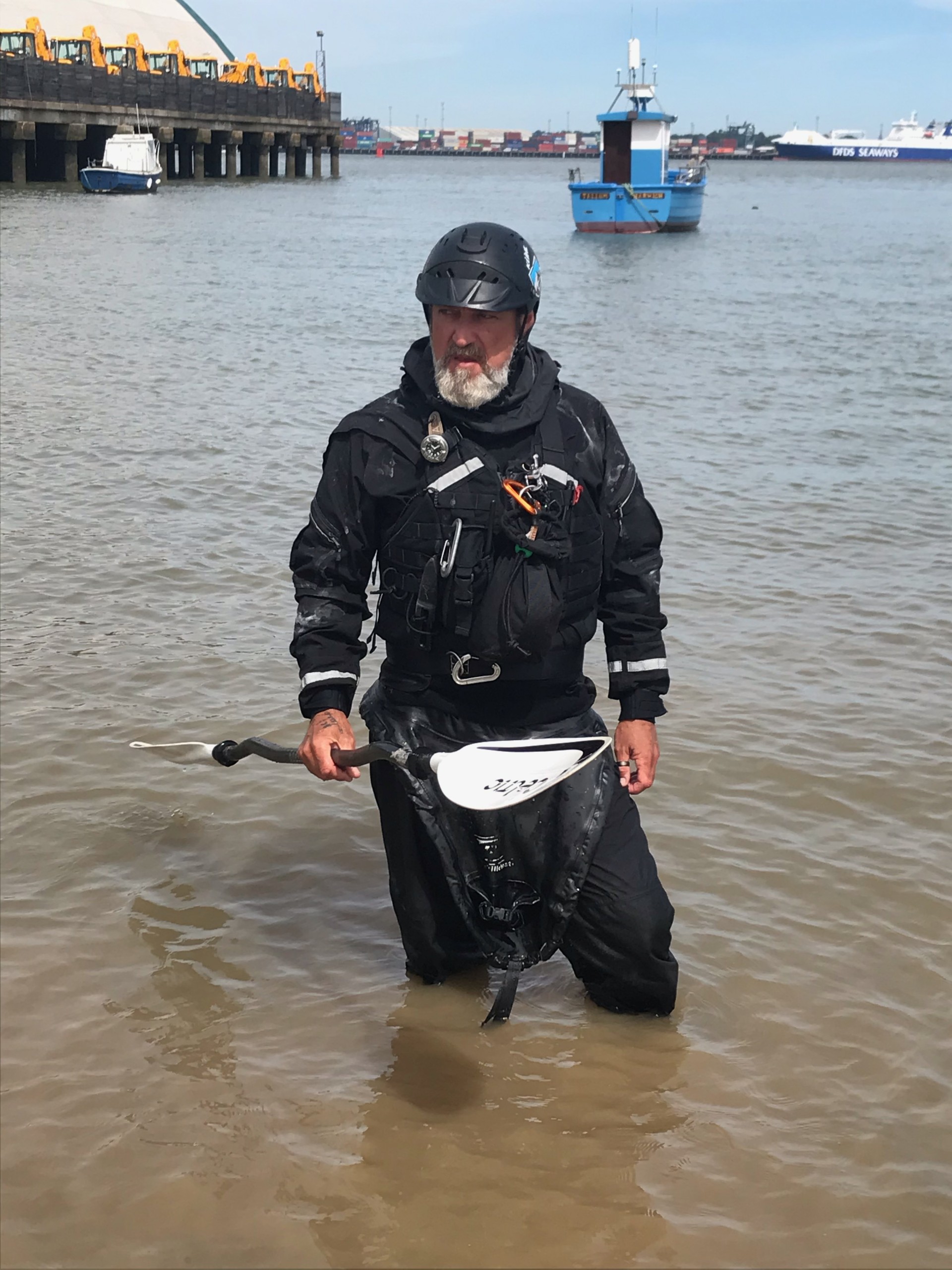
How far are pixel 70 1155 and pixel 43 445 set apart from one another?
29.9ft

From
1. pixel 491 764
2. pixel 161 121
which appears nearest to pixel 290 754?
Answer: pixel 491 764

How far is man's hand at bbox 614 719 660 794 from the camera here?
379cm

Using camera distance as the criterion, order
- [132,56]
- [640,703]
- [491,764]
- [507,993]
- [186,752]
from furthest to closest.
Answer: [132,56] → [186,752] → [640,703] → [507,993] → [491,764]

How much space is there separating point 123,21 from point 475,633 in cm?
10450

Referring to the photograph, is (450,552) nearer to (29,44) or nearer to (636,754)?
(636,754)

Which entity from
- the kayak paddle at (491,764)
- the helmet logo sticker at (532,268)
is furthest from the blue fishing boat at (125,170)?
the kayak paddle at (491,764)

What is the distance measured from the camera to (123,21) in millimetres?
95875

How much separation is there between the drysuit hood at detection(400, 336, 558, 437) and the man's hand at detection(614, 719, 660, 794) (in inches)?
34.8

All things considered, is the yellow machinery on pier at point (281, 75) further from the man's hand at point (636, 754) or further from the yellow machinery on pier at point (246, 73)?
the man's hand at point (636, 754)

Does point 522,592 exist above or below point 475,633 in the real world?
above

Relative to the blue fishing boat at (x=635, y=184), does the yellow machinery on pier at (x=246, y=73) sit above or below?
above

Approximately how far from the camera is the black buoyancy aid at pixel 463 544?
354cm

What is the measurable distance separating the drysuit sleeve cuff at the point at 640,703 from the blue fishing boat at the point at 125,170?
52.7 meters

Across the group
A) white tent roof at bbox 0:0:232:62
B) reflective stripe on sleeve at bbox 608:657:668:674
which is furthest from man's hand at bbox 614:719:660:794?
white tent roof at bbox 0:0:232:62
